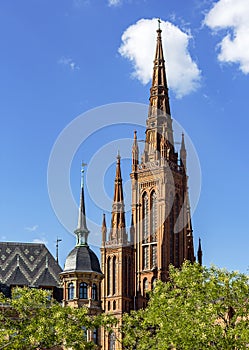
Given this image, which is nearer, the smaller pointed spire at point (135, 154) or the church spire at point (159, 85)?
the smaller pointed spire at point (135, 154)

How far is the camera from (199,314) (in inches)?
2603

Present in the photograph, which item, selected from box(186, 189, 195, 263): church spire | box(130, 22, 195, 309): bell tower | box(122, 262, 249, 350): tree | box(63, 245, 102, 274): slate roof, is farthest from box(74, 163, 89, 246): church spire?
box(186, 189, 195, 263): church spire

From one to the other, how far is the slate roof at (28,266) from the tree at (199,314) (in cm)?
3866

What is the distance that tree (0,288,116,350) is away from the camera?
61.8 meters

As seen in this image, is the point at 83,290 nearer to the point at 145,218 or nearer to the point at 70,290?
the point at 70,290

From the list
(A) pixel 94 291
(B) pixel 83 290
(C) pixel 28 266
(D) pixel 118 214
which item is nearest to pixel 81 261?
(B) pixel 83 290

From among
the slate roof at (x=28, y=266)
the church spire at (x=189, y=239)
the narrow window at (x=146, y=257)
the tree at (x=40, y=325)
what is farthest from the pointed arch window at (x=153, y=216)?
the tree at (x=40, y=325)

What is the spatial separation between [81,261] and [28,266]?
1129 centimetres

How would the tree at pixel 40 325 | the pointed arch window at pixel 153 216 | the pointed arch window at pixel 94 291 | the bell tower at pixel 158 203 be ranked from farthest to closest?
the pointed arch window at pixel 153 216 → the bell tower at pixel 158 203 → the pointed arch window at pixel 94 291 → the tree at pixel 40 325

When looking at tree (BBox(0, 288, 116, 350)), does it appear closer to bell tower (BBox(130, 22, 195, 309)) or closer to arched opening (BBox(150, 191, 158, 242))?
bell tower (BBox(130, 22, 195, 309))

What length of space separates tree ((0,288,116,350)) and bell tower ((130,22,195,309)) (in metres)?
94.9

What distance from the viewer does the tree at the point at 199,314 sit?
65125 millimetres

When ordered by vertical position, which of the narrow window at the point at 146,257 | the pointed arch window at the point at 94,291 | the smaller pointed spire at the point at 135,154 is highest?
the smaller pointed spire at the point at 135,154

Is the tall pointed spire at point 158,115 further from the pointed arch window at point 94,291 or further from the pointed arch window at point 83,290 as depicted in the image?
the pointed arch window at point 83,290
